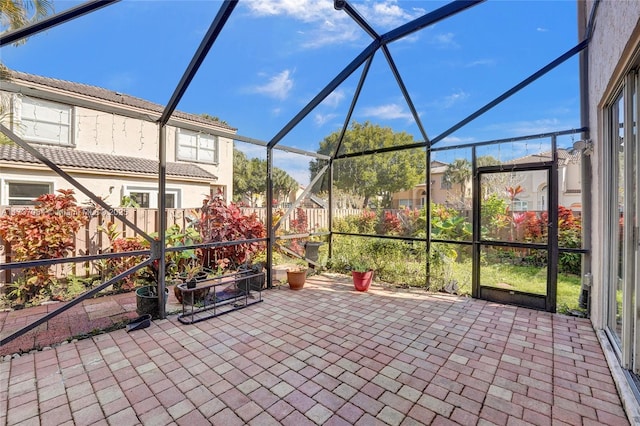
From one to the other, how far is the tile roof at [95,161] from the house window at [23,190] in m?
0.69

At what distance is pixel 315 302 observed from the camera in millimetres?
4469

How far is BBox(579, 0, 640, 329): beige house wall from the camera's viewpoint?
2.23m

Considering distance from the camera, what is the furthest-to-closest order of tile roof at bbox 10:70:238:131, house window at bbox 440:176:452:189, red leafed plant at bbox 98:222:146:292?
tile roof at bbox 10:70:238:131 < house window at bbox 440:176:452:189 < red leafed plant at bbox 98:222:146:292

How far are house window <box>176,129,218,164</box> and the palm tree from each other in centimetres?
895

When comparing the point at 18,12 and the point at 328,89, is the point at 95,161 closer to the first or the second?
the point at 18,12

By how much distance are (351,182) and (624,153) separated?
24.5 ft

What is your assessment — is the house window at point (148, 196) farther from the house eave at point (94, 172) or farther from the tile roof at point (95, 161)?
the tile roof at point (95, 161)

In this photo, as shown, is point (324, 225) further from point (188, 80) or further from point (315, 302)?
point (188, 80)

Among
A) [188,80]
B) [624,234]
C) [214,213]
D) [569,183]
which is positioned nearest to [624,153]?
[624,234]

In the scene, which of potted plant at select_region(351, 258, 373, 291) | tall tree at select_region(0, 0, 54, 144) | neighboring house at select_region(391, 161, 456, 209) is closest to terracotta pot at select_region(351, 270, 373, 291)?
potted plant at select_region(351, 258, 373, 291)

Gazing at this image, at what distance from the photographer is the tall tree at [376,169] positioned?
886 cm

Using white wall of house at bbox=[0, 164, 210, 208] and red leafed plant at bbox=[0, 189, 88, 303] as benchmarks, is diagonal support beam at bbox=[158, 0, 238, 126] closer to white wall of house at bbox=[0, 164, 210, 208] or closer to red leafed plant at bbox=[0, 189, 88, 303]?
red leafed plant at bbox=[0, 189, 88, 303]

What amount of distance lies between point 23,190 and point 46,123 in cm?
208

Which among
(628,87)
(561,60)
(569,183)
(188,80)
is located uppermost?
(561,60)
